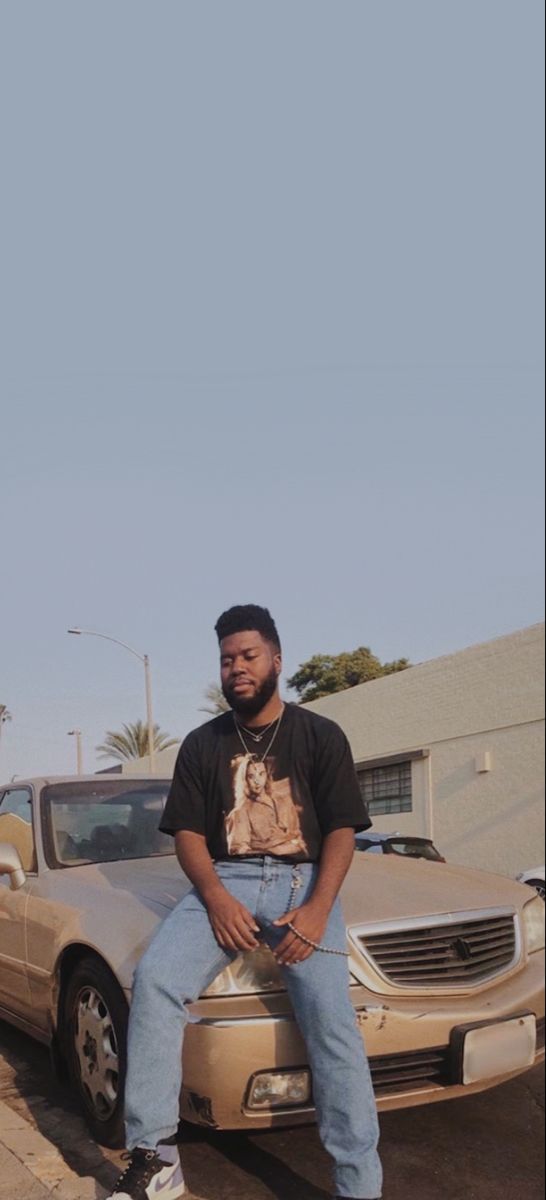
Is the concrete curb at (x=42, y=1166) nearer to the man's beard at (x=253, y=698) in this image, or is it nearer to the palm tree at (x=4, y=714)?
the man's beard at (x=253, y=698)

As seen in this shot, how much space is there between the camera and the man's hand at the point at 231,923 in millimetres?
2830

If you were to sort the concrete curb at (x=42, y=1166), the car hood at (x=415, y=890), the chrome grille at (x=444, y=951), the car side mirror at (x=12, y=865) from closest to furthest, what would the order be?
1. the concrete curb at (x=42, y=1166)
2. the chrome grille at (x=444, y=951)
3. the car hood at (x=415, y=890)
4. the car side mirror at (x=12, y=865)

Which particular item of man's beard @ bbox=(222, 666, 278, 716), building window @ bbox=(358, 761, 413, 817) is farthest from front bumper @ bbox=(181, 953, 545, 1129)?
building window @ bbox=(358, 761, 413, 817)

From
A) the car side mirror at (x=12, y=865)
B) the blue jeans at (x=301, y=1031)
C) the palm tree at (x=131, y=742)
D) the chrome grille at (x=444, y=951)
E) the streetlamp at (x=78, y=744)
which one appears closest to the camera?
the blue jeans at (x=301, y=1031)

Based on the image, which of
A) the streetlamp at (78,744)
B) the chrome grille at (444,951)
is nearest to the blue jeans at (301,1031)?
the chrome grille at (444,951)

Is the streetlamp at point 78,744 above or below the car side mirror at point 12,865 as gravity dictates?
above

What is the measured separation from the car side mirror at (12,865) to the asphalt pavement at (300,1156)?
2.64 ft

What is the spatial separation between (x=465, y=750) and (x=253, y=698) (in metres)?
10.8

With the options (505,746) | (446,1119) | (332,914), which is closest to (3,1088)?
(446,1119)

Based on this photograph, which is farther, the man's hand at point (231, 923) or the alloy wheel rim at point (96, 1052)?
the alloy wheel rim at point (96, 1052)

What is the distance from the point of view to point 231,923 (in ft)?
9.28

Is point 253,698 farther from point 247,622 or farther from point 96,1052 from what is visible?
point 96,1052

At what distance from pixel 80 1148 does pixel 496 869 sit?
9501mm

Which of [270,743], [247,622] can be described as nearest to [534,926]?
[270,743]
